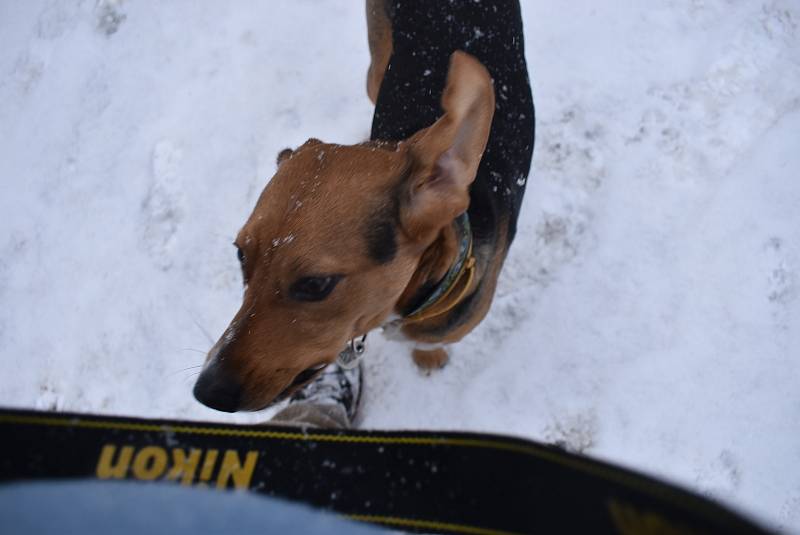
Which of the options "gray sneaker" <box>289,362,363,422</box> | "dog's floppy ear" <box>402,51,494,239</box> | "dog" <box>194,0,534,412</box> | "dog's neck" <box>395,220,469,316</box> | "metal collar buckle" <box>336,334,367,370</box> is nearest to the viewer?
"dog's floppy ear" <box>402,51,494,239</box>

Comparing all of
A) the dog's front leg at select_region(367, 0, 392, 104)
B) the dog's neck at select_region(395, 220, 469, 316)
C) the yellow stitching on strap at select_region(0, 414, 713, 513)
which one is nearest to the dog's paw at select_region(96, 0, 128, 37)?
the dog's front leg at select_region(367, 0, 392, 104)

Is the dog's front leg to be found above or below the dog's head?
above

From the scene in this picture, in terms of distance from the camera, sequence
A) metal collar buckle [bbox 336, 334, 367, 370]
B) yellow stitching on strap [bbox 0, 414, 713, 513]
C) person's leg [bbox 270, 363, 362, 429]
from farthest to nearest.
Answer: person's leg [bbox 270, 363, 362, 429]
metal collar buckle [bbox 336, 334, 367, 370]
yellow stitching on strap [bbox 0, 414, 713, 513]

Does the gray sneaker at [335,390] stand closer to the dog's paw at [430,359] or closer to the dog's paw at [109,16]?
the dog's paw at [430,359]

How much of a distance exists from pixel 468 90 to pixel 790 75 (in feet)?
11.5

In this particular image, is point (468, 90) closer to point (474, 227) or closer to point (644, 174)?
point (474, 227)

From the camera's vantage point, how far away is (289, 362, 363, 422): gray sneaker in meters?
3.53

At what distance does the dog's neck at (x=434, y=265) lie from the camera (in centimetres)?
253

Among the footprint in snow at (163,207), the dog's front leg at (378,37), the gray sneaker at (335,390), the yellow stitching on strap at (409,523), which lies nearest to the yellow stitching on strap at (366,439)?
the yellow stitching on strap at (409,523)

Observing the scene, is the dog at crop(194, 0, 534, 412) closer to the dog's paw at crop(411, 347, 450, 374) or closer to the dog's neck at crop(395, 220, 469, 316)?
the dog's neck at crop(395, 220, 469, 316)

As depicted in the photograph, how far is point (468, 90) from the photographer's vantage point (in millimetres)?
2045

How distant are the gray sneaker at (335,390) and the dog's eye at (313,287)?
138 centimetres

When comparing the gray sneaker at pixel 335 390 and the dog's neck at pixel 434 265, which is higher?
the dog's neck at pixel 434 265

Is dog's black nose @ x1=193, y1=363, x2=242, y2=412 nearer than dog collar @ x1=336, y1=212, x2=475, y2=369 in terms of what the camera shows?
Yes
